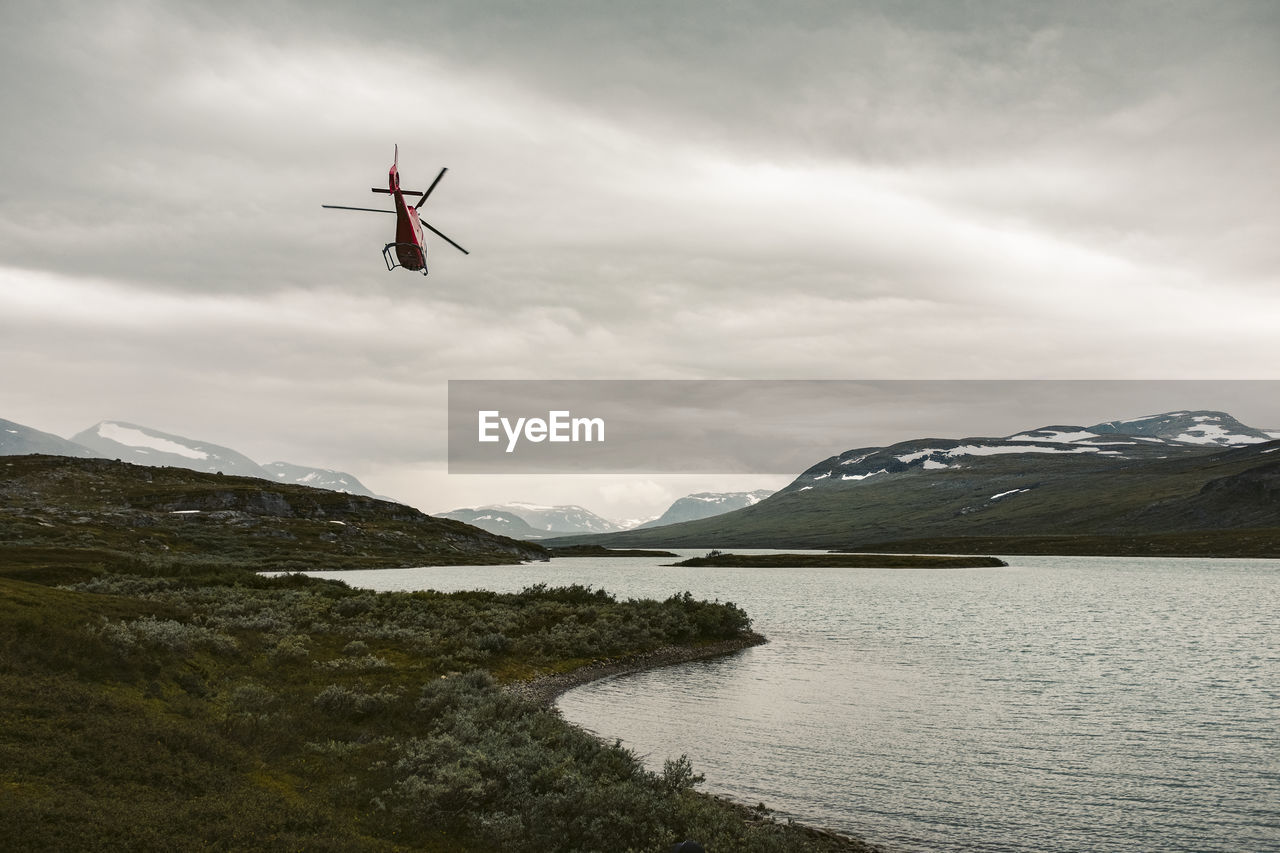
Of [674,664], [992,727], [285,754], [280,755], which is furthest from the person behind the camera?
[674,664]

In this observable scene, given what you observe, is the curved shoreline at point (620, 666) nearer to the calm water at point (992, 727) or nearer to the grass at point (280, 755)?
the calm water at point (992, 727)

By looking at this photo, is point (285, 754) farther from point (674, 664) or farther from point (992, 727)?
→ point (674, 664)

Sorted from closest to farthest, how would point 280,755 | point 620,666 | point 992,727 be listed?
point 280,755 < point 992,727 < point 620,666

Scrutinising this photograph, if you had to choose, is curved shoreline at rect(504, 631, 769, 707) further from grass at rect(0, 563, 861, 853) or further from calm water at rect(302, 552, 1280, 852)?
grass at rect(0, 563, 861, 853)

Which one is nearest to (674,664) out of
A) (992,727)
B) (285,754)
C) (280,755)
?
(992,727)

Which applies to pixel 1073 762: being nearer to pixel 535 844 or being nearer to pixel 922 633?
pixel 535 844

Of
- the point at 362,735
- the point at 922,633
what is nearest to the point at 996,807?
the point at 362,735
